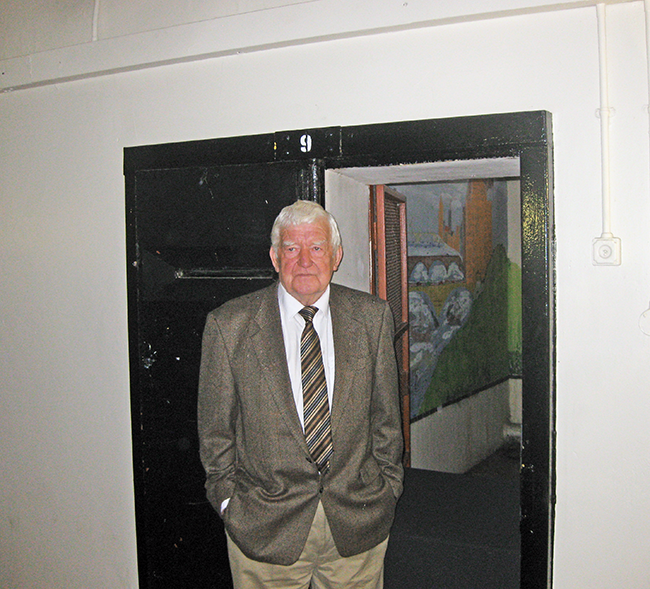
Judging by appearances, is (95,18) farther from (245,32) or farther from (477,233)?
(477,233)

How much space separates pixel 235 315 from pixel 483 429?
5323 mm

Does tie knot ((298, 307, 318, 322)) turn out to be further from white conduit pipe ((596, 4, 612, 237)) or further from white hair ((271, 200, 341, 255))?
white conduit pipe ((596, 4, 612, 237))

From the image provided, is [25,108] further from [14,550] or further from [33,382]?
[14,550]

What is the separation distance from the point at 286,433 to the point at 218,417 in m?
0.24

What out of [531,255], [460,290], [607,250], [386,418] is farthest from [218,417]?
[460,290]

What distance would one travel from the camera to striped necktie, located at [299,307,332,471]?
6.37ft

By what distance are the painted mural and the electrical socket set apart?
3.01 m

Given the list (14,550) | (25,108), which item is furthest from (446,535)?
(25,108)

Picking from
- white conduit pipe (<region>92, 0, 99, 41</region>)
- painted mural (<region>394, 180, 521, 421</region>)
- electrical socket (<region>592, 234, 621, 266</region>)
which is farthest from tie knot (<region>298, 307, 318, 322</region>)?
painted mural (<region>394, 180, 521, 421</region>)

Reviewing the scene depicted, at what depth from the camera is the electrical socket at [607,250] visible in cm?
200

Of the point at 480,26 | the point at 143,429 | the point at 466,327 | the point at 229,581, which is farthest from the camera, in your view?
the point at 466,327

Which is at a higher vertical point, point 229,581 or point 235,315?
point 235,315

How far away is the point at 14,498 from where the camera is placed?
318 cm

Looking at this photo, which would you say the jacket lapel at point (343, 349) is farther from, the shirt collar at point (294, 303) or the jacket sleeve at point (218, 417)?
the jacket sleeve at point (218, 417)
